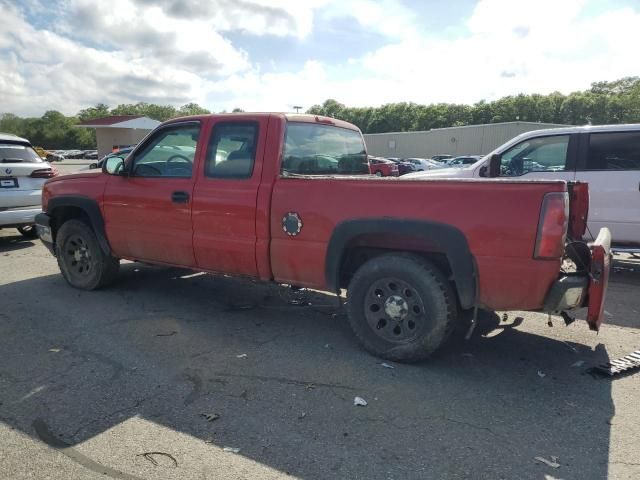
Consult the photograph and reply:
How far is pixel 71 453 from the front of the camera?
2.62 metres

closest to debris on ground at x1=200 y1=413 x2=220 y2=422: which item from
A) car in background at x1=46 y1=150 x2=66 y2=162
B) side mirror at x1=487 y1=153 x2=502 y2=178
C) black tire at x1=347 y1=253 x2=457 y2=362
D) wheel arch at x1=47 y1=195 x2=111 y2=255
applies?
black tire at x1=347 y1=253 x2=457 y2=362

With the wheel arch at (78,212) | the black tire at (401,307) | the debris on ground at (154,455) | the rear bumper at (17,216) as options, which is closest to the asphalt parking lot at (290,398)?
the debris on ground at (154,455)

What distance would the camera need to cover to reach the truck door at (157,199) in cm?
457

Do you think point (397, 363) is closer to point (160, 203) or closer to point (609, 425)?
point (609, 425)

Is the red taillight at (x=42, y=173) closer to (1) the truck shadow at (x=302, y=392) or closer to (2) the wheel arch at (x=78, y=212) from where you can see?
(2) the wheel arch at (x=78, y=212)

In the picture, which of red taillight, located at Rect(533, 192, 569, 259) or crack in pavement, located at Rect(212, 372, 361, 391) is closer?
red taillight, located at Rect(533, 192, 569, 259)

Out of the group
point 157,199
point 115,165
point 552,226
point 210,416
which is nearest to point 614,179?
point 552,226

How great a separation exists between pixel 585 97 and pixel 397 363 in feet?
283

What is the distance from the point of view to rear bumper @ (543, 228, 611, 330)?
3.14 metres

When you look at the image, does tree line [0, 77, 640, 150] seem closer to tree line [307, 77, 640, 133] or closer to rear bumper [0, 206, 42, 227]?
tree line [307, 77, 640, 133]

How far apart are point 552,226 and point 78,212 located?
196 inches

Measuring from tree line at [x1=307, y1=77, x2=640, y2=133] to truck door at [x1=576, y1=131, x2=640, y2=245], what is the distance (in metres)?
72.7

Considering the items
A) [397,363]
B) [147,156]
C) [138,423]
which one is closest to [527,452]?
[397,363]

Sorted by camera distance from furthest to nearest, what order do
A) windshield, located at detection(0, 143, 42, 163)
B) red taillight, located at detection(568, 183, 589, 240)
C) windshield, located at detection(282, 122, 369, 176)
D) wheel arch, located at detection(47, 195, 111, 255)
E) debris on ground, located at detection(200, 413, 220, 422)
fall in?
1. windshield, located at detection(0, 143, 42, 163)
2. wheel arch, located at detection(47, 195, 111, 255)
3. windshield, located at detection(282, 122, 369, 176)
4. red taillight, located at detection(568, 183, 589, 240)
5. debris on ground, located at detection(200, 413, 220, 422)
